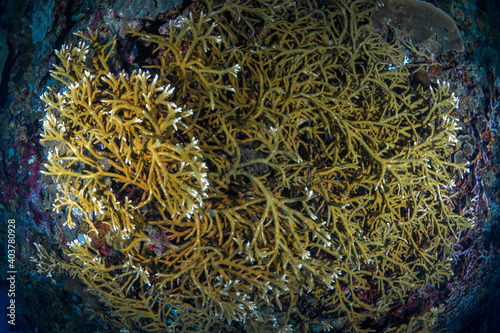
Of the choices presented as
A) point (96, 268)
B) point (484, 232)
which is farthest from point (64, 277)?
point (484, 232)

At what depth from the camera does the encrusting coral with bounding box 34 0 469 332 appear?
210 cm

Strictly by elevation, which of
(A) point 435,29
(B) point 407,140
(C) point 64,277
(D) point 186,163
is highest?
(C) point 64,277

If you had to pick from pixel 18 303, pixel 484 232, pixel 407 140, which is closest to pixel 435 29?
pixel 407 140

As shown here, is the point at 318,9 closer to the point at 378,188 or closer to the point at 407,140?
the point at 407,140

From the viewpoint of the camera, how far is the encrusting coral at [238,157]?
2.10 m

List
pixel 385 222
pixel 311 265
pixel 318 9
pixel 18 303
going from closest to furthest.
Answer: pixel 311 265 < pixel 318 9 < pixel 385 222 < pixel 18 303

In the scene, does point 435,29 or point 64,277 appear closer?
point 435,29

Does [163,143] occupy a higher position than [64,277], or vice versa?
[64,277]

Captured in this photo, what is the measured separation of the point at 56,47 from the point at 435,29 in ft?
15.0

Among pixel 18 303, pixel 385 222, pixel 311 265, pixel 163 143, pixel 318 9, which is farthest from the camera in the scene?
pixel 18 303

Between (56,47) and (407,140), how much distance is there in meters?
4.16

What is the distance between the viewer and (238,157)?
2.11 m

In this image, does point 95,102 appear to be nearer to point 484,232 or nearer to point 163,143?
point 163,143

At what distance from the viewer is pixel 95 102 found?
2188 millimetres
